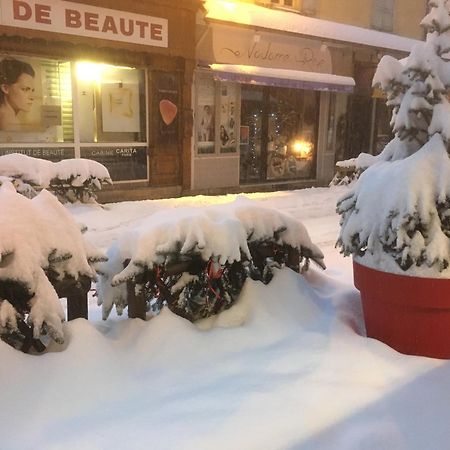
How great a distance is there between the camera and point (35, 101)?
10570 mm

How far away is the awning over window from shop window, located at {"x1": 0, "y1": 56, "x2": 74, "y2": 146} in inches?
135

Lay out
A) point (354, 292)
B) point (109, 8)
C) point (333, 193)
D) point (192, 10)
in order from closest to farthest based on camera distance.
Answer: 1. point (354, 292)
2. point (109, 8)
3. point (192, 10)
4. point (333, 193)

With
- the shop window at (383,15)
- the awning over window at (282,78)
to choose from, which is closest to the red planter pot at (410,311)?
the awning over window at (282,78)

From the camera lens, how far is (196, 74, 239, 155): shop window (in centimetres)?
1305

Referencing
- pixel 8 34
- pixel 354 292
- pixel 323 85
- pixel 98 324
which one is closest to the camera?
pixel 98 324

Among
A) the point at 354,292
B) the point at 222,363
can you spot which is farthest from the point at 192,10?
the point at 222,363

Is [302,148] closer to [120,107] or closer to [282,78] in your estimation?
[282,78]

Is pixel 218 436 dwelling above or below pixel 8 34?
A: below

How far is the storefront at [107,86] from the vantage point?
32.9 feet

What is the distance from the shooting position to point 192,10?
39.2 feet

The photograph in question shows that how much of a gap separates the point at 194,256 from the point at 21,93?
27.5 ft

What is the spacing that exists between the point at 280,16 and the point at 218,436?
42.1 feet

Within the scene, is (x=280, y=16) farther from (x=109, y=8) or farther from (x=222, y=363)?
(x=222, y=363)

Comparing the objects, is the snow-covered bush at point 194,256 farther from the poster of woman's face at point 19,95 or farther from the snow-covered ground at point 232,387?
the poster of woman's face at point 19,95
